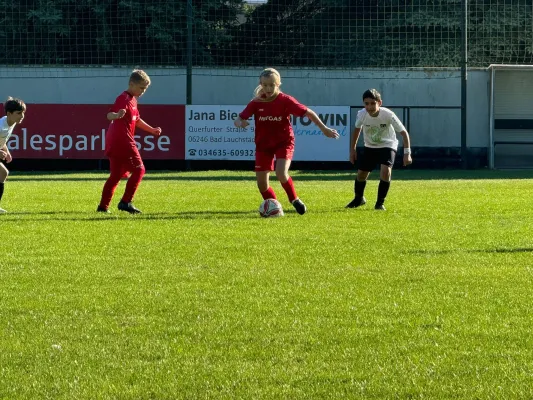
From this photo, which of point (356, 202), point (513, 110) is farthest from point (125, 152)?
point (513, 110)

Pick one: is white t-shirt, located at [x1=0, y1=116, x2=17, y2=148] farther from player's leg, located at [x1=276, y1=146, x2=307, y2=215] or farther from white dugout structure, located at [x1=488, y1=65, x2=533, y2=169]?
white dugout structure, located at [x1=488, y1=65, x2=533, y2=169]

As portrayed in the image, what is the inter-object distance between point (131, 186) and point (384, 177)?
3.35 metres

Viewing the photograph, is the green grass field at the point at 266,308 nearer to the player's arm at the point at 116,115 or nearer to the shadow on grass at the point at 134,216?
the shadow on grass at the point at 134,216

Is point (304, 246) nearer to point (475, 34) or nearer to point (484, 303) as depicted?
point (484, 303)

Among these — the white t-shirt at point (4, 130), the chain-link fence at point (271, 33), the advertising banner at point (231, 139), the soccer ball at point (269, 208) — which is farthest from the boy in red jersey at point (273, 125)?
the chain-link fence at point (271, 33)

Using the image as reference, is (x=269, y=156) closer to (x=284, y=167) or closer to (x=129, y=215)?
(x=284, y=167)

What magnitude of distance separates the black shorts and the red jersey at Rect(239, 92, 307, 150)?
173 centimetres

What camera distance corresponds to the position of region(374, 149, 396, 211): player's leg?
48.4 feet

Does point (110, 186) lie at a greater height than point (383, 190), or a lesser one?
greater

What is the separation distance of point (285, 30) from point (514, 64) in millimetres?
7441

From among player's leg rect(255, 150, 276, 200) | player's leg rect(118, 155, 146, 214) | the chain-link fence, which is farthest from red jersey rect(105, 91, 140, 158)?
the chain-link fence

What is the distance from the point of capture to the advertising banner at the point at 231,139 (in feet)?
101

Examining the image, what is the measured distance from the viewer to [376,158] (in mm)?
15367

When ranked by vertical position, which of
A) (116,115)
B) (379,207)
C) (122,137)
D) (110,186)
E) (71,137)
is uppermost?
(116,115)
